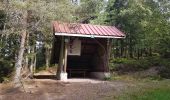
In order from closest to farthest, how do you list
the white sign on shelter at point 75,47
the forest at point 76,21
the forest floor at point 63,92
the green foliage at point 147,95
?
the green foliage at point 147,95
the forest floor at point 63,92
the forest at point 76,21
the white sign on shelter at point 75,47

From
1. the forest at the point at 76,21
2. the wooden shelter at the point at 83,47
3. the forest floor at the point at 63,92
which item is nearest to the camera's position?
the forest floor at the point at 63,92

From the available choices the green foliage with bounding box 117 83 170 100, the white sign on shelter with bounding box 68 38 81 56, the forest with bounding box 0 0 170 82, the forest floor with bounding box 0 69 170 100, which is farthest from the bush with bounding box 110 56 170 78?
the green foliage with bounding box 117 83 170 100

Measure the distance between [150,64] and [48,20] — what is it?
11.2 metres

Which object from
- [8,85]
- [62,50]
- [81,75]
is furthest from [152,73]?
[8,85]

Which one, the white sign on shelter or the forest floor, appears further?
the white sign on shelter

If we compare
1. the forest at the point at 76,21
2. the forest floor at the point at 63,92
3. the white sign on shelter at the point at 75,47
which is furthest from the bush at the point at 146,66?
the forest floor at the point at 63,92

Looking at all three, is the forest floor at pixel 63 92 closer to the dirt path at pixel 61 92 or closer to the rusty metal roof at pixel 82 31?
the dirt path at pixel 61 92

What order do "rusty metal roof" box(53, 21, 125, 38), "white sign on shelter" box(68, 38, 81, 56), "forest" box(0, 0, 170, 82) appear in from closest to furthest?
"forest" box(0, 0, 170, 82) < "rusty metal roof" box(53, 21, 125, 38) < "white sign on shelter" box(68, 38, 81, 56)

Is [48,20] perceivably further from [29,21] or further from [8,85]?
[8,85]

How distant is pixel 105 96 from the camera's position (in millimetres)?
12008

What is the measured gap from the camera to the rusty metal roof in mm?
17328

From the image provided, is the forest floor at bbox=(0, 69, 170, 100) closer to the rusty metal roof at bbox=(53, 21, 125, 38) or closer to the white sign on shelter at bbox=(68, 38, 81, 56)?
the rusty metal roof at bbox=(53, 21, 125, 38)

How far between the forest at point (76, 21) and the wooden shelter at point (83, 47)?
742 millimetres

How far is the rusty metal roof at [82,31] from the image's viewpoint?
56.9 ft
